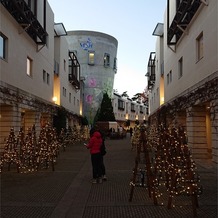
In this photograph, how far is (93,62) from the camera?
59000 mm

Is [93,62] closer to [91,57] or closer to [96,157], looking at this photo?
[91,57]

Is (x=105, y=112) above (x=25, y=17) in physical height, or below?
below

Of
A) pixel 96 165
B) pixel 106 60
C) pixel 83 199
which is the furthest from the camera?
pixel 106 60

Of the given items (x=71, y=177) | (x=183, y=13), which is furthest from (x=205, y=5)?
(x=71, y=177)

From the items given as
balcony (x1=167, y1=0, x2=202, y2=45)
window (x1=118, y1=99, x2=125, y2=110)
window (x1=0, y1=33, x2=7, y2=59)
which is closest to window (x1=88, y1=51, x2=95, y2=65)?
window (x1=118, y1=99, x2=125, y2=110)

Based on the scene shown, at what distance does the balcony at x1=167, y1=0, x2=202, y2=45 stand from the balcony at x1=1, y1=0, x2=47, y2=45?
8005 mm

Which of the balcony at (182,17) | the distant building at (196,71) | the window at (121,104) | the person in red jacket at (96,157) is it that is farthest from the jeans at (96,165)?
the window at (121,104)

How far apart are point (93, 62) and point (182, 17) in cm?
4132

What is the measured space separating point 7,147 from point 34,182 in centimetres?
326

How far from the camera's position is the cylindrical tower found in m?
57.8

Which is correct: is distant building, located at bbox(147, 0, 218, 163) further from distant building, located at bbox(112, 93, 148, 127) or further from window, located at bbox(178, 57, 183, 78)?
distant building, located at bbox(112, 93, 148, 127)

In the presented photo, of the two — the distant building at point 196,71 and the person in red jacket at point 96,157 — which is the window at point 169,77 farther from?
the person in red jacket at point 96,157

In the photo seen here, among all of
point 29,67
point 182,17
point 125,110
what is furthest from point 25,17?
point 125,110

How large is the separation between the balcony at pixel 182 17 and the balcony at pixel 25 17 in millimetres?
8005
